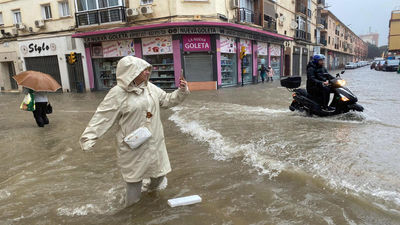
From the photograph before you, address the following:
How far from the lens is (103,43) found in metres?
19.4

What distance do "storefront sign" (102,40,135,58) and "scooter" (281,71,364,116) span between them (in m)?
13.0

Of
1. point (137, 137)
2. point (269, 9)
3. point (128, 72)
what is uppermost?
point (269, 9)

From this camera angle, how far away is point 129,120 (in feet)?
9.63

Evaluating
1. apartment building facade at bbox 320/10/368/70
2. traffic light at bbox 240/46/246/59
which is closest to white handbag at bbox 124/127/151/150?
traffic light at bbox 240/46/246/59

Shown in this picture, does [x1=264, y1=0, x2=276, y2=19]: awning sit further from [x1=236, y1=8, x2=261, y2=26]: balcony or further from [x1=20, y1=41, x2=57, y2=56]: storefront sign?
[x1=20, y1=41, x2=57, y2=56]: storefront sign

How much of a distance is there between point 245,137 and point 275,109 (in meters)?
3.90

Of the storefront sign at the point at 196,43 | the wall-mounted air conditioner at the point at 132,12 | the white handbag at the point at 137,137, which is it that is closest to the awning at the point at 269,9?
the storefront sign at the point at 196,43

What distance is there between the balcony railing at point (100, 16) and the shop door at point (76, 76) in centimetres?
242

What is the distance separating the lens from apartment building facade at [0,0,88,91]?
20156mm

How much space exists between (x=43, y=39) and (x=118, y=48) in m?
6.39

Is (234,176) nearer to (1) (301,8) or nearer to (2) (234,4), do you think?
(2) (234,4)

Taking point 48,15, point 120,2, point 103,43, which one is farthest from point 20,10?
point 120,2

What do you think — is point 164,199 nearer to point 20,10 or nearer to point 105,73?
point 105,73

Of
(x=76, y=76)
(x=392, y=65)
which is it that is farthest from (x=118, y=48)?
(x=392, y=65)
